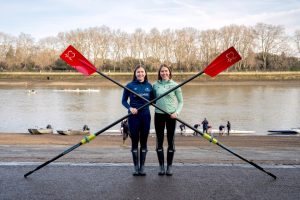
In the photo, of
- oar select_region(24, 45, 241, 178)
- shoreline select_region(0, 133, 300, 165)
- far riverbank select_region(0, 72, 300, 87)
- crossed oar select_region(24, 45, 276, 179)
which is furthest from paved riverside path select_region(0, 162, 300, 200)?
far riverbank select_region(0, 72, 300, 87)

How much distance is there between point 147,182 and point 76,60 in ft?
6.98

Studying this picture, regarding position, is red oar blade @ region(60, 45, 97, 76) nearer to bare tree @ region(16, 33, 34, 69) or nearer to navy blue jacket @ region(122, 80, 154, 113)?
navy blue jacket @ region(122, 80, 154, 113)

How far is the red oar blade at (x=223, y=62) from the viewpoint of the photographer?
220 inches

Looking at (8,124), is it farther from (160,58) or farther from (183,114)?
(160,58)

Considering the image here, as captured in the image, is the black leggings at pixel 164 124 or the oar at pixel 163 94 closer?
the oar at pixel 163 94

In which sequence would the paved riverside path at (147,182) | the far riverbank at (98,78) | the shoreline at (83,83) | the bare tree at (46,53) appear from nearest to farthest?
the paved riverside path at (147,182), the shoreline at (83,83), the far riverbank at (98,78), the bare tree at (46,53)

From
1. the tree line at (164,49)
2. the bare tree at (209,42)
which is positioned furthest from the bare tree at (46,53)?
the bare tree at (209,42)

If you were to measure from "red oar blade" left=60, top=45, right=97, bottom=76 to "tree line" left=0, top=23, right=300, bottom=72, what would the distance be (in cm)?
9103

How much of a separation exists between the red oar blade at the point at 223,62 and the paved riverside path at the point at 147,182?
1.56m

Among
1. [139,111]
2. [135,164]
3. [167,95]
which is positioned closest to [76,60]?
[139,111]

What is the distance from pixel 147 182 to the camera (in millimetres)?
5383

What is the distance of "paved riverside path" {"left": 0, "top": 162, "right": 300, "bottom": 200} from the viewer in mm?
4871

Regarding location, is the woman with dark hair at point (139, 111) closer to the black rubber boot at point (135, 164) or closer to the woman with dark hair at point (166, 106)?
the black rubber boot at point (135, 164)

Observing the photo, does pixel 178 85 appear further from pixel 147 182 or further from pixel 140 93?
pixel 147 182
